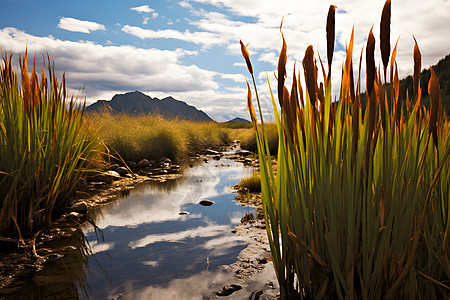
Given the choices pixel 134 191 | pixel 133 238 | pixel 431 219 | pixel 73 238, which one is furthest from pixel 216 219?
pixel 431 219

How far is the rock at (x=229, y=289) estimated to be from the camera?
2.10m

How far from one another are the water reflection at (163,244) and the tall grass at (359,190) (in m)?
1.19

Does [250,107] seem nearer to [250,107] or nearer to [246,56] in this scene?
[250,107]

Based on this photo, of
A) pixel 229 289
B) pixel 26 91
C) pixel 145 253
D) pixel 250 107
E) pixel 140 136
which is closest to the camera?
pixel 250 107

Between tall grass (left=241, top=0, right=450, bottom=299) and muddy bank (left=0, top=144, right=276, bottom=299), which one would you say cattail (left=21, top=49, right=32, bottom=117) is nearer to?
muddy bank (left=0, top=144, right=276, bottom=299)

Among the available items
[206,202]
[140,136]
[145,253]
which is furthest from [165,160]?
[145,253]

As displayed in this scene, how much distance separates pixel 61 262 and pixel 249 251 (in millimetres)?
1555

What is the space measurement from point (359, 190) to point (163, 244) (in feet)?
7.45

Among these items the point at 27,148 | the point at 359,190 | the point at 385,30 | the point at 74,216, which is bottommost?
the point at 74,216

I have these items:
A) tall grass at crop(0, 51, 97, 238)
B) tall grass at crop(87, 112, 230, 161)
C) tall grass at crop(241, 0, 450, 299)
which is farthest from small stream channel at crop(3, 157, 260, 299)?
tall grass at crop(87, 112, 230, 161)

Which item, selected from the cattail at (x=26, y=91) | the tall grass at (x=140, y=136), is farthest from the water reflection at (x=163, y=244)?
the tall grass at (x=140, y=136)

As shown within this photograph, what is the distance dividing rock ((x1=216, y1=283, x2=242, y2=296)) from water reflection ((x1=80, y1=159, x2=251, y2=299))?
0.11 meters

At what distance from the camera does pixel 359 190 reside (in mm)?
1154

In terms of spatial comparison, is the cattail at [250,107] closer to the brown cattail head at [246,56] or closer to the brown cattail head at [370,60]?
the brown cattail head at [246,56]
